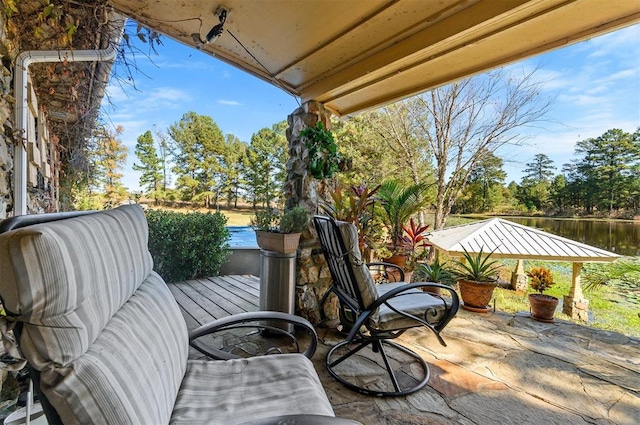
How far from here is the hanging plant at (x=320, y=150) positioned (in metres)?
2.87

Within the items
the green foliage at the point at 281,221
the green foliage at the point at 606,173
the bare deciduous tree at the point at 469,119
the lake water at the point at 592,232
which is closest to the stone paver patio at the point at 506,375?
the green foliage at the point at 281,221

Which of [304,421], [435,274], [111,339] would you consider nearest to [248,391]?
[304,421]

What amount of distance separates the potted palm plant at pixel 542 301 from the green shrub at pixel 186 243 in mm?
3916

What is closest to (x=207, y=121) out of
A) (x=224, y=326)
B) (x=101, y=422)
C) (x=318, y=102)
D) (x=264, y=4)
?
(x=318, y=102)

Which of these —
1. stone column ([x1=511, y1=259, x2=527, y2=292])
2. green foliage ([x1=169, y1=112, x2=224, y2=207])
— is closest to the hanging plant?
stone column ([x1=511, y1=259, x2=527, y2=292])

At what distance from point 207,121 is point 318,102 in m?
7.51

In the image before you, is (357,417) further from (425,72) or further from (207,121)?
(207,121)

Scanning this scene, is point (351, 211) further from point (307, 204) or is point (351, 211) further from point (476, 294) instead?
point (476, 294)

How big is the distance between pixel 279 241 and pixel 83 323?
1876mm

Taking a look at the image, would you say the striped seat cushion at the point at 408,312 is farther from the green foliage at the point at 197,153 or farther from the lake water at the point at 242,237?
the green foliage at the point at 197,153

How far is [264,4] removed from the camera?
5.88ft

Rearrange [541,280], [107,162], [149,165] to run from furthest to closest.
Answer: [149,165] < [107,162] < [541,280]

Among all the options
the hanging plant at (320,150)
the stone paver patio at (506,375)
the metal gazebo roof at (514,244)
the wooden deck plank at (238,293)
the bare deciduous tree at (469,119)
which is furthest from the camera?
the bare deciduous tree at (469,119)

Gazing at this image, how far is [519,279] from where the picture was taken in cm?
474
